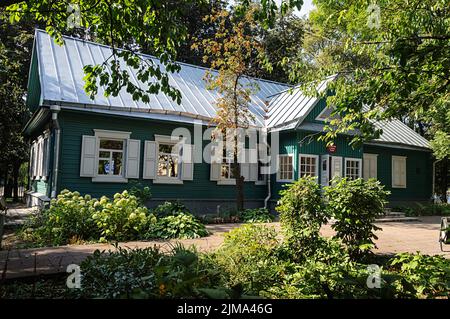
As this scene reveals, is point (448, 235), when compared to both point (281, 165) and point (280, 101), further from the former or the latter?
point (280, 101)

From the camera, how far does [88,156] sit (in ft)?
37.4

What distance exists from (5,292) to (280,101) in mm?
14813

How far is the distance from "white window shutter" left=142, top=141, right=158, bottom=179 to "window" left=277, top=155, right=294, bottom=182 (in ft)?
18.5

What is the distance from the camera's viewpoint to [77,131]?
11.4 m

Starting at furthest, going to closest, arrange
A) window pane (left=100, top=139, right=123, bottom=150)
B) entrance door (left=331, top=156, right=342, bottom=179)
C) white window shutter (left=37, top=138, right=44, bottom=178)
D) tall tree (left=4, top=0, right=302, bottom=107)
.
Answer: entrance door (left=331, top=156, right=342, bottom=179), white window shutter (left=37, top=138, right=44, bottom=178), window pane (left=100, top=139, right=123, bottom=150), tall tree (left=4, top=0, right=302, bottom=107)

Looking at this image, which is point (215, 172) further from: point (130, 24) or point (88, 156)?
point (130, 24)

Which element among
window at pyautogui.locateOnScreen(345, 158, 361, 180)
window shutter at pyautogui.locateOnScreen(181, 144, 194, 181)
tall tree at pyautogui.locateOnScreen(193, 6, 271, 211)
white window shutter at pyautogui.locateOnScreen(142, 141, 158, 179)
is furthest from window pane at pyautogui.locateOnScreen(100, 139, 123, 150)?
window at pyautogui.locateOnScreen(345, 158, 361, 180)

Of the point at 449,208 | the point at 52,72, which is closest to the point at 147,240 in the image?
the point at 52,72

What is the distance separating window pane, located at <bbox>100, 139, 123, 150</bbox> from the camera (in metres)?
12.1

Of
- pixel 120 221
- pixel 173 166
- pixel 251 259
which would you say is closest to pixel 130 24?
pixel 251 259

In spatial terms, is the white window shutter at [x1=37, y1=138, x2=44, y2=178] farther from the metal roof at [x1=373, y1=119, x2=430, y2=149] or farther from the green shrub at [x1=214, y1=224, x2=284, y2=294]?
the metal roof at [x1=373, y1=119, x2=430, y2=149]

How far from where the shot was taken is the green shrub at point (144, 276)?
299 centimetres

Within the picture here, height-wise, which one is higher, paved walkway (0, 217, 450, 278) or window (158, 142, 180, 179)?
window (158, 142, 180, 179)

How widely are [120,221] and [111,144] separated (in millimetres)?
4995
